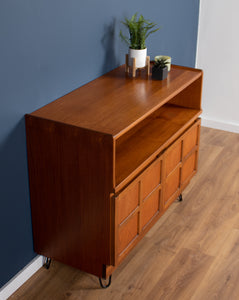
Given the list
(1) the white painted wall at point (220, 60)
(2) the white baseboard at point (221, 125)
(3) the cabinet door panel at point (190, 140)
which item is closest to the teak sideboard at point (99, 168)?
(3) the cabinet door panel at point (190, 140)

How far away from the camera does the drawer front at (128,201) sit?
198cm

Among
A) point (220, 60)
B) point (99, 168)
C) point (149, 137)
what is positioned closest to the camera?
point (99, 168)

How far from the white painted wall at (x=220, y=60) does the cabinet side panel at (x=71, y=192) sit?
2.09 meters

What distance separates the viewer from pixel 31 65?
1.94m

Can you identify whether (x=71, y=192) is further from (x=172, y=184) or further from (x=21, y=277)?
(x=172, y=184)

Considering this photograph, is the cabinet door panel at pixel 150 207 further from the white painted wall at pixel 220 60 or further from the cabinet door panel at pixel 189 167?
the white painted wall at pixel 220 60

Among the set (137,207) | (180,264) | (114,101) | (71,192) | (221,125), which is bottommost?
(180,264)

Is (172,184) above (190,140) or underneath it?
underneath

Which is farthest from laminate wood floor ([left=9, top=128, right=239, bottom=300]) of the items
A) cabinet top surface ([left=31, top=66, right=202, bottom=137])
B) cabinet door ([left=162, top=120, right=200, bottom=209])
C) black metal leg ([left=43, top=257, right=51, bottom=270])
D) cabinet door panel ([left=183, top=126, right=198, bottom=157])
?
cabinet top surface ([left=31, top=66, right=202, bottom=137])

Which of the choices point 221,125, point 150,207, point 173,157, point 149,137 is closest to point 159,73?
point 149,137

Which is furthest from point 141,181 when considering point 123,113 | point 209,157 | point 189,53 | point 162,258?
point 189,53

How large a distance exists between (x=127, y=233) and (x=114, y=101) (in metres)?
0.60

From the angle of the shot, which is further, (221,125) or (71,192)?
(221,125)

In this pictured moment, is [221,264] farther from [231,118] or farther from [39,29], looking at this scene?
[231,118]
